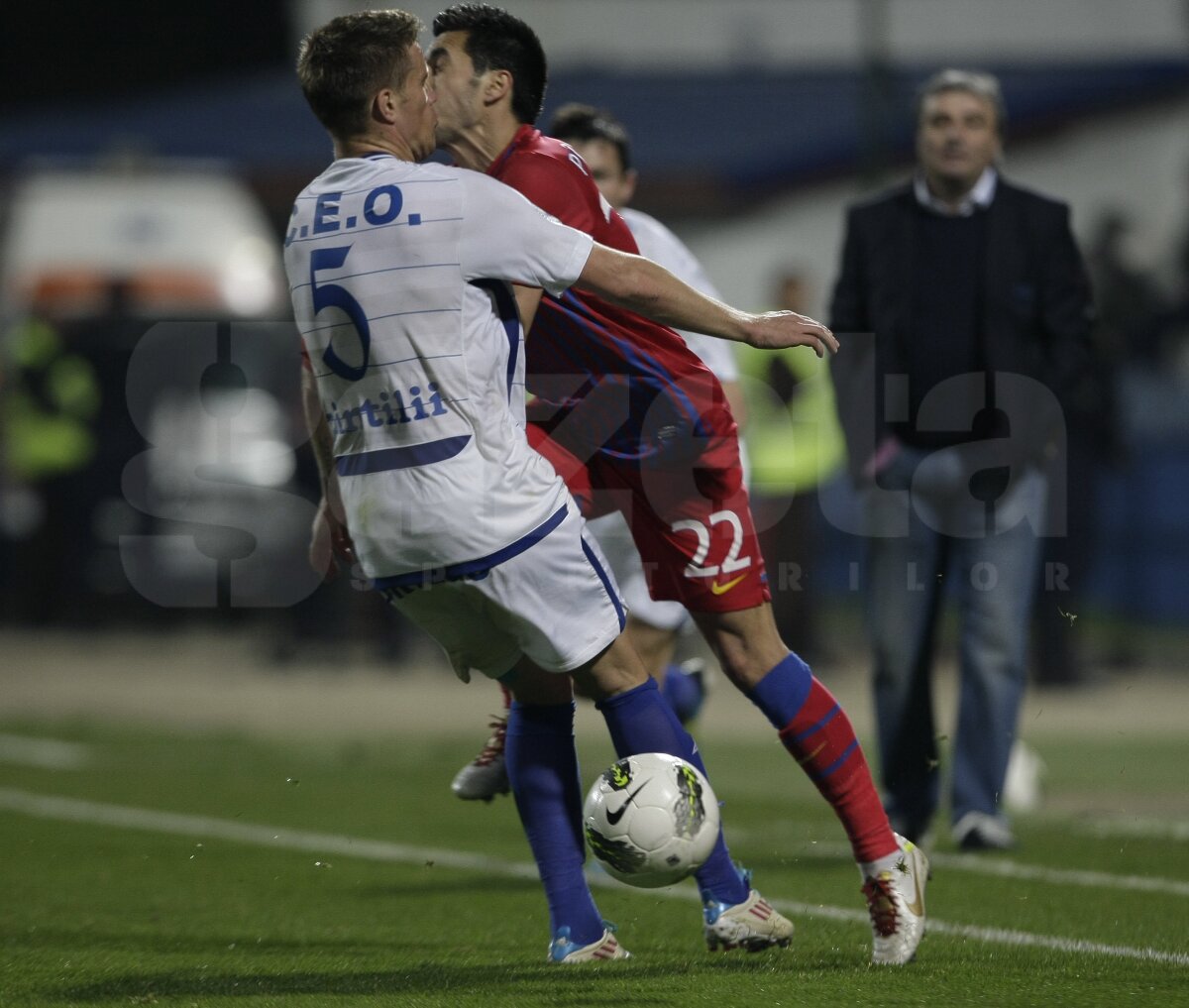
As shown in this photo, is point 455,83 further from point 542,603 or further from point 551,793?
point 551,793

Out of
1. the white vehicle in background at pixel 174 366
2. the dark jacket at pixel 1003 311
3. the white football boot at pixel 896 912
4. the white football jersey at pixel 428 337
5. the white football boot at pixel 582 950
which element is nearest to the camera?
the white football jersey at pixel 428 337

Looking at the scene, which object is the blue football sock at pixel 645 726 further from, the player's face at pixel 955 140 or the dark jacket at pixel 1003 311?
the player's face at pixel 955 140

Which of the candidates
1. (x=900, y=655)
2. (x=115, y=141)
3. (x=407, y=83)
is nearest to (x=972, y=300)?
(x=900, y=655)

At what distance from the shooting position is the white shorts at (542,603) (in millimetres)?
4930

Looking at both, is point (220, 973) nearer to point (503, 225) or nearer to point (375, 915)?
point (375, 915)

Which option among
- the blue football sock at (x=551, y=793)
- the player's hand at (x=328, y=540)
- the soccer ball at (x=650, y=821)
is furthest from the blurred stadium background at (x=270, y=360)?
the soccer ball at (x=650, y=821)

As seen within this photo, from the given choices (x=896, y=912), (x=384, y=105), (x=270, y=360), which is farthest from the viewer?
(x=270, y=360)

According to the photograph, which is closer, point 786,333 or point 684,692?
point 786,333

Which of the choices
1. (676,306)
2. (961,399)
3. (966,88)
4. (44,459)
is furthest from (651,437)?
(44,459)

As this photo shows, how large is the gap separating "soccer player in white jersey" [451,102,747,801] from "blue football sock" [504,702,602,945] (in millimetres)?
1227

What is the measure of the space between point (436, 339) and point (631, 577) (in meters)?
2.70

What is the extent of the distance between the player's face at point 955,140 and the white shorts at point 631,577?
173cm

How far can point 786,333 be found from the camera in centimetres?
492

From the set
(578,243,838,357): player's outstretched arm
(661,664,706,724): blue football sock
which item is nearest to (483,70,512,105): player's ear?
(578,243,838,357): player's outstretched arm
